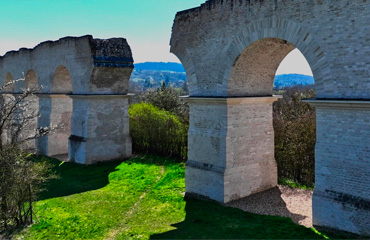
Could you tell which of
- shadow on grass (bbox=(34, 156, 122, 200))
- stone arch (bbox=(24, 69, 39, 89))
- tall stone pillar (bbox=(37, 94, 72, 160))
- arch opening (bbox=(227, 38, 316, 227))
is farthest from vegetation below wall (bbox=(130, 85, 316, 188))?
stone arch (bbox=(24, 69, 39, 89))

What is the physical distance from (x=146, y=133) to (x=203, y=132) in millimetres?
8283

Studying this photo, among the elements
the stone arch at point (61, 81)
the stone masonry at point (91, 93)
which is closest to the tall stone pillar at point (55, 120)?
the stone masonry at point (91, 93)

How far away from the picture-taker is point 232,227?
9.12 m

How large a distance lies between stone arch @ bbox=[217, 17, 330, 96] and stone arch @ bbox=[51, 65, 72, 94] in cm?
1182

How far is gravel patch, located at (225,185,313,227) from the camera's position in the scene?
32.9 feet

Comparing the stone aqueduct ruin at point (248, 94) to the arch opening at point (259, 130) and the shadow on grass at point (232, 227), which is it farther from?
the shadow on grass at point (232, 227)

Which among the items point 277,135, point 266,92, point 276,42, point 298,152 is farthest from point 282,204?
point 276,42

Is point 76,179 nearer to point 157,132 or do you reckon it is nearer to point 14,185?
point 157,132

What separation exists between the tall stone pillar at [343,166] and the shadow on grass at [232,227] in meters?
0.71

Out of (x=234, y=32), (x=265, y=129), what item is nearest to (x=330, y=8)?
(x=234, y=32)

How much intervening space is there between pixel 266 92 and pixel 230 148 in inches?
91.9

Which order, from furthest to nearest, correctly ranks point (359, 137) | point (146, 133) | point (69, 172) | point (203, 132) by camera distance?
point (146, 133), point (69, 172), point (203, 132), point (359, 137)

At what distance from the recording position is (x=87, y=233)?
31.0 ft

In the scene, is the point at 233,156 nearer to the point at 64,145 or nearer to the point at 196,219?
the point at 196,219
